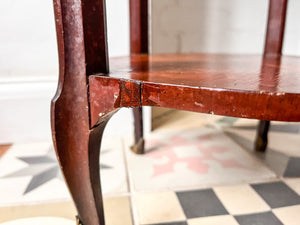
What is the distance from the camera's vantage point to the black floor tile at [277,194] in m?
0.66

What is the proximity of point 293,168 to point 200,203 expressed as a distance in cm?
36

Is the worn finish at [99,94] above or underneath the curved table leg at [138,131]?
above

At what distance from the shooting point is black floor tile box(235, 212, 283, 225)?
583 mm

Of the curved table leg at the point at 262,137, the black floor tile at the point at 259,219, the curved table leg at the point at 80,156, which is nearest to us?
the curved table leg at the point at 80,156

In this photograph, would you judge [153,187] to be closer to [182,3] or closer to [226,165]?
[226,165]

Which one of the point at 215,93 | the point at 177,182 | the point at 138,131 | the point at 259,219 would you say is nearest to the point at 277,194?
the point at 259,219

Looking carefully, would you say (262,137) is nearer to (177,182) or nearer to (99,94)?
(177,182)

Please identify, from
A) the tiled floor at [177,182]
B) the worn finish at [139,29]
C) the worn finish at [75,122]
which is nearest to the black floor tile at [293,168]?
the tiled floor at [177,182]

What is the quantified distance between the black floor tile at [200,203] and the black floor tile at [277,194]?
4.8 inches

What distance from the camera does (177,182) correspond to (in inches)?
29.2

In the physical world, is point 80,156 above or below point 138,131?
above

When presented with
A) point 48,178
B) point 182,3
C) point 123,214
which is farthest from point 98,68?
point 182,3

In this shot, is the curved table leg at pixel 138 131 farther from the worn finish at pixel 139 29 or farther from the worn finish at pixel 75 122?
the worn finish at pixel 75 122

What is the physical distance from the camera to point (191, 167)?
828 millimetres
